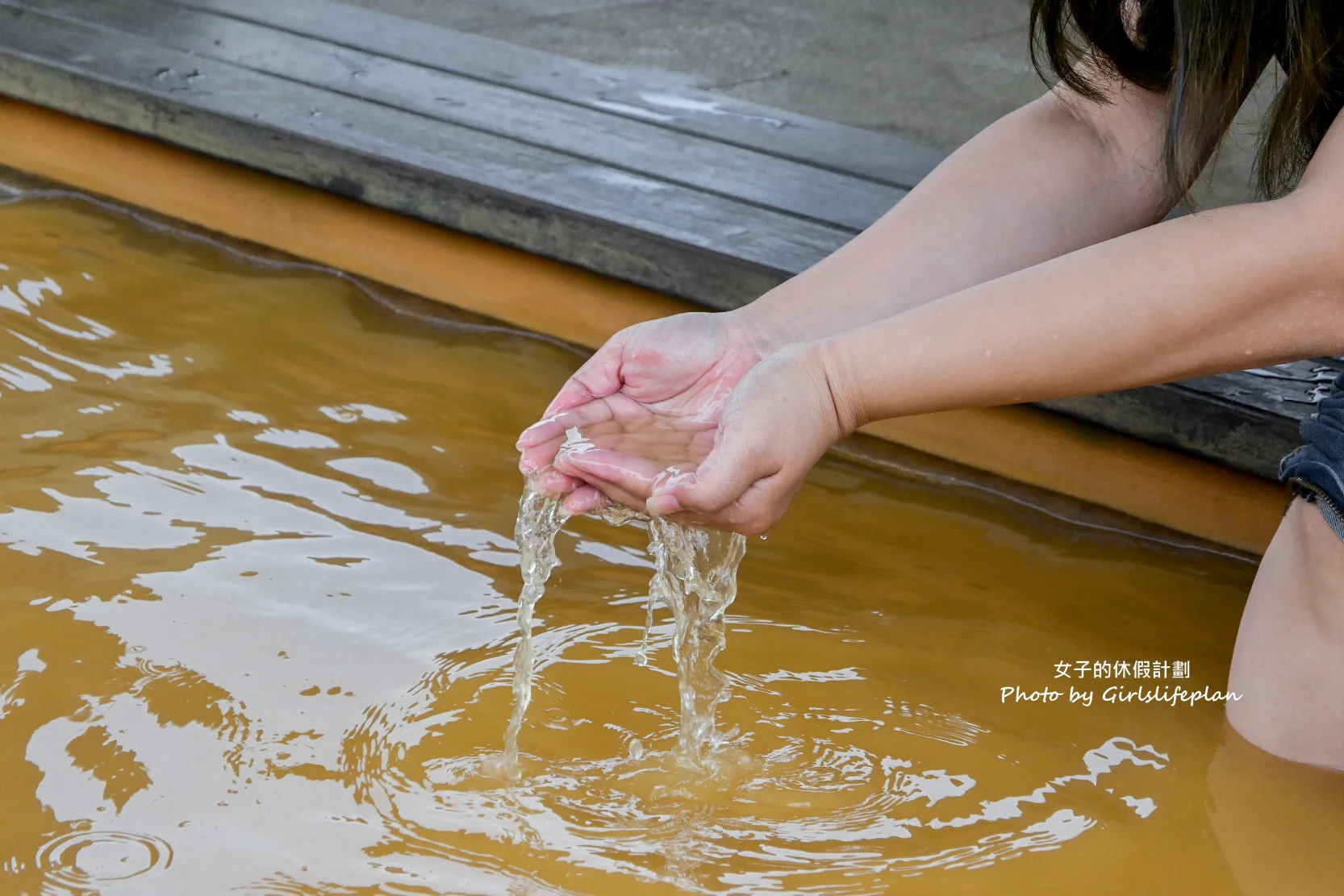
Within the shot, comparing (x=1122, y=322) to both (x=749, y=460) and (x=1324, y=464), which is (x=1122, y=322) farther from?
(x=749, y=460)

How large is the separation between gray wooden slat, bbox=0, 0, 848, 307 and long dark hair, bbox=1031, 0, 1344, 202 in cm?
69

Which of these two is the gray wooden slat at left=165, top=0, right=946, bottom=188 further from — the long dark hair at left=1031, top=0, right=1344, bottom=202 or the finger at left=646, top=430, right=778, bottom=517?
the finger at left=646, top=430, right=778, bottom=517

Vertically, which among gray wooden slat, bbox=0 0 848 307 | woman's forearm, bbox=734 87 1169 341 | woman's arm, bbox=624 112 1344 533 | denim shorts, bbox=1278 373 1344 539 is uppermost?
gray wooden slat, bbox=0 0 848 307

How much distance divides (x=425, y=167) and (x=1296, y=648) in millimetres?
1632

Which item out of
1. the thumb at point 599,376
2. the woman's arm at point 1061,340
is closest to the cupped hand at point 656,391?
the thumb at point 599,376

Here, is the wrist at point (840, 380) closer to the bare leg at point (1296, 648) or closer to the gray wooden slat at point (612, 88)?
the bare leg at point (1296, 648)

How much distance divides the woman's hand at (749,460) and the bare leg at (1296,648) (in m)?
0.50

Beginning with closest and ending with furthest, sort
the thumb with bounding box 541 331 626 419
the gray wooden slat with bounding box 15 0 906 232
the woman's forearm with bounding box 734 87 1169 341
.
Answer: the thumb with bounding box 541 331 626 419, the woman's forearm with bounding box 734 87 1169 341, the gray wooden slat with bounding box 15 0 906 232

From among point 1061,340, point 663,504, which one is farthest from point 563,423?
point 1061,340

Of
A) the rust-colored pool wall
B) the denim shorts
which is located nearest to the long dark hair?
the denim shorts

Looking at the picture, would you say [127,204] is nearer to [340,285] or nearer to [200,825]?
[340,285]

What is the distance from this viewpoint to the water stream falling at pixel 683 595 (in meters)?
1.54

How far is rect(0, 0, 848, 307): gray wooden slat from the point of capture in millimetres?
2318

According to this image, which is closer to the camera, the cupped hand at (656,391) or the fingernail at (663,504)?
the fingernail at (663,504)
